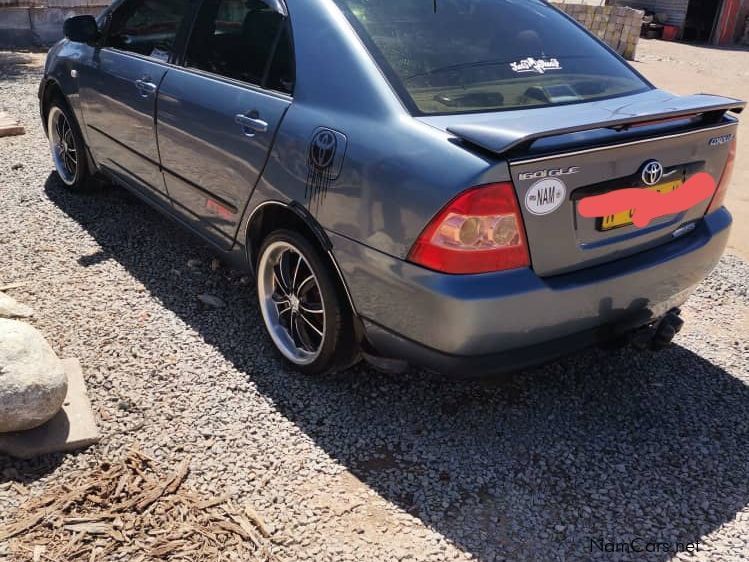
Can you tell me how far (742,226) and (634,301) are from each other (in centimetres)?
380

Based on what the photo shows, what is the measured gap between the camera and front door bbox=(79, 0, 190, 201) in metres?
3.82

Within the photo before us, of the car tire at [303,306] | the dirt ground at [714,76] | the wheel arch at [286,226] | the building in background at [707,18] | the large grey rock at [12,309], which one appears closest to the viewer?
the wheel arch at [286,226]

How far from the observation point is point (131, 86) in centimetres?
394

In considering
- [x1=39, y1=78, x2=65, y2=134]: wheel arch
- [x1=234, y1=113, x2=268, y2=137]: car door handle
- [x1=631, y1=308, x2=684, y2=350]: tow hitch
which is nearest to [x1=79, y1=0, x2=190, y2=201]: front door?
[x1=39, y1=78, x2=65, y2=134]: wheel arch

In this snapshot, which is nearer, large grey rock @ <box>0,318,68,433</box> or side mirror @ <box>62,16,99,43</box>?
large grey rock @ <box>0,318,68,433</box>

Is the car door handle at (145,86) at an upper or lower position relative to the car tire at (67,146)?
upper

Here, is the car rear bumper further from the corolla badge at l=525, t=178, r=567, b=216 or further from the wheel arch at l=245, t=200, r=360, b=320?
the corolla badge at l=525, t=178, r=567, b=216

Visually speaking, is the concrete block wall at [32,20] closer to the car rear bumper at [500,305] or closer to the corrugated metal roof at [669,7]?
the car rear bumper at [500,305]

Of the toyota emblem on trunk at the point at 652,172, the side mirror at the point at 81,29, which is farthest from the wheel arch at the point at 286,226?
the side mirror at the point at 81,29

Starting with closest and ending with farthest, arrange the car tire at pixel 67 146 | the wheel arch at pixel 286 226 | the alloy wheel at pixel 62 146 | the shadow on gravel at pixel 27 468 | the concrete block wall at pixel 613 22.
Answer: the shadow on gravel at pixel 27 468, the wheel arch at pixel 286 226, the car tire at pixel 67 146, the alloy wheel at pixel 62 146, the concrete block wall at pixel 613 22

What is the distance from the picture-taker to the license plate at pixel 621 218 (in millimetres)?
2479

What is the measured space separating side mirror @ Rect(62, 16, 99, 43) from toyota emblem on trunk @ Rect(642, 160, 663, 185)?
3.60m

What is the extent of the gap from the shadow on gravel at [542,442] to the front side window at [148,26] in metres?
1.51

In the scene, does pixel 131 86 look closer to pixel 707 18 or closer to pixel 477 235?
pixel 477 235
